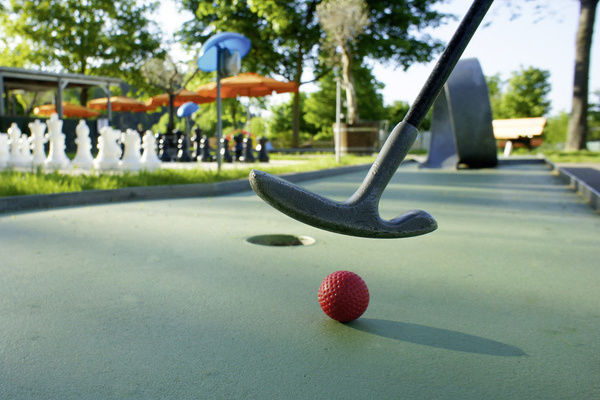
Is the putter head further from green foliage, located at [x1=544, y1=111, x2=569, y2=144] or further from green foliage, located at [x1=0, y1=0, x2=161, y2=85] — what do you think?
green foliage, located at [x1=544, y1=111, x2=569, y2=144]

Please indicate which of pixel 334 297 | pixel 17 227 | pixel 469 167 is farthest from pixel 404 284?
pixel 469 167

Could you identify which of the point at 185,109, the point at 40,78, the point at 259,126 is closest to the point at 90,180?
the point at 185,109

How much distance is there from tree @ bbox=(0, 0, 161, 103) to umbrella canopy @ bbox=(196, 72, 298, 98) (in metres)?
11.9

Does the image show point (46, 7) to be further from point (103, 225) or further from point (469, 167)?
point (103, 225)

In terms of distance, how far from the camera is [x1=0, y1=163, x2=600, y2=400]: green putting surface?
1826 mm

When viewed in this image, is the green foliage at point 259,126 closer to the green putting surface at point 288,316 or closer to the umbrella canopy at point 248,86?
the umbrella canopy at point 248,86

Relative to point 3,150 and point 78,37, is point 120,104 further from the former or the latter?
point 3,150

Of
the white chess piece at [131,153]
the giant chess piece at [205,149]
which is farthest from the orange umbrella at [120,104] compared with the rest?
the white chess piece at [131,153]

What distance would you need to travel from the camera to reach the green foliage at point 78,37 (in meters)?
27.0

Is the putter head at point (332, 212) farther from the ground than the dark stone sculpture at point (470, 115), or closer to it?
closer to it

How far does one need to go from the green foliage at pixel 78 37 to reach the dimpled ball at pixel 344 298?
28.1 meters

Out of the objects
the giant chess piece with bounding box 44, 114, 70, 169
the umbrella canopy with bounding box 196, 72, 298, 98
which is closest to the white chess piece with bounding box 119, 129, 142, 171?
the giant chess piece with bounding box 44, 114, 70, 169

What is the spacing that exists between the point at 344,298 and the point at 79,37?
29004 mm

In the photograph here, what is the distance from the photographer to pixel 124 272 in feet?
11.0
